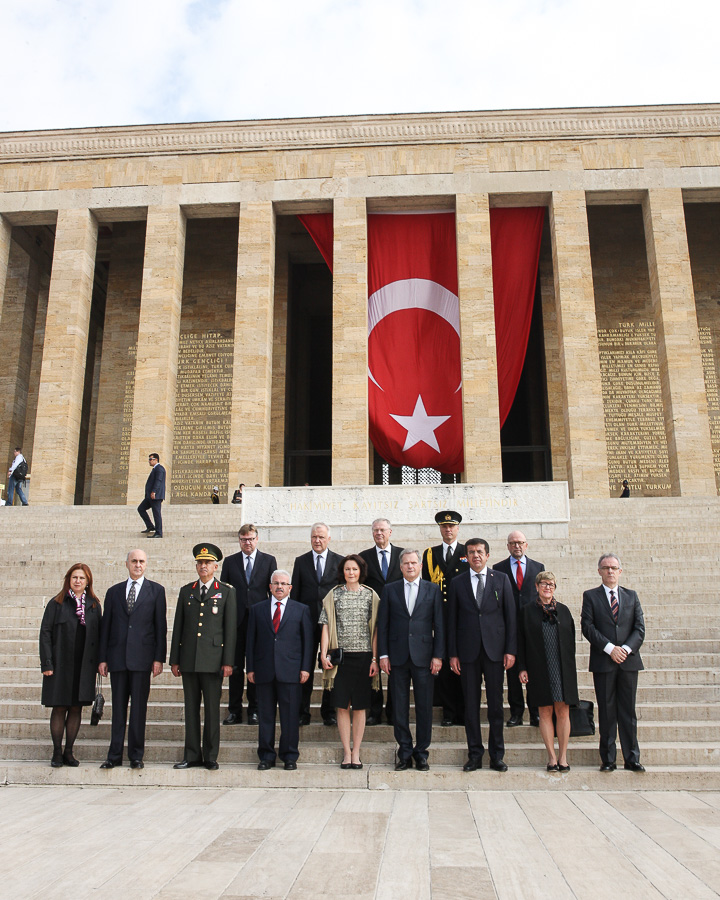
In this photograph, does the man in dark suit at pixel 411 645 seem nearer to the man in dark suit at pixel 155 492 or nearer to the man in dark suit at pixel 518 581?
the man in dark suit at pixel 518 581

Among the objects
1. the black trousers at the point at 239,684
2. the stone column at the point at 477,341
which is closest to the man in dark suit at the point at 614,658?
the black trousers at the point at 239,684

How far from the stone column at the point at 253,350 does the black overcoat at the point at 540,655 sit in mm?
11188

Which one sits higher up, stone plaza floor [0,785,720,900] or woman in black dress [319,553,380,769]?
woman in black dress [319,553,380,769]

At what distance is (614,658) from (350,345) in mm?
12282

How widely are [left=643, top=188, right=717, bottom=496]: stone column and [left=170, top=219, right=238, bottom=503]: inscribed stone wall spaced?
1038cm

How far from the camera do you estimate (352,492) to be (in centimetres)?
1186

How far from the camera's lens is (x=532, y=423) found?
21.8 meters

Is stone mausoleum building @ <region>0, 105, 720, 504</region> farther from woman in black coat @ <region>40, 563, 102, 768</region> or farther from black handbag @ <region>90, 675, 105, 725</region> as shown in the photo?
black handbag @ <region>90, 675, 105, 725</region>

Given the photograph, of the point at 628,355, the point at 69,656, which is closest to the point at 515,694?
the point at 69,656

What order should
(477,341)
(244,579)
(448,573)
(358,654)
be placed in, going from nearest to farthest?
(358,654)
(448,573)
(244,579)
(477,341)

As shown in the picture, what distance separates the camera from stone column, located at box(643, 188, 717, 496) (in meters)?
15.7

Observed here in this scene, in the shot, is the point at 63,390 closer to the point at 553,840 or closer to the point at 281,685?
the point at 281,685

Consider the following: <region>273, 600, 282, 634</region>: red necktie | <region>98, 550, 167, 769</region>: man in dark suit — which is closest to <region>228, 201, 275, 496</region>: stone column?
<region>98, 550, 167, 769</region>: man in dark suit

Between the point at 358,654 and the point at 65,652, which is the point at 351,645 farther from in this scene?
the point at 65,652
